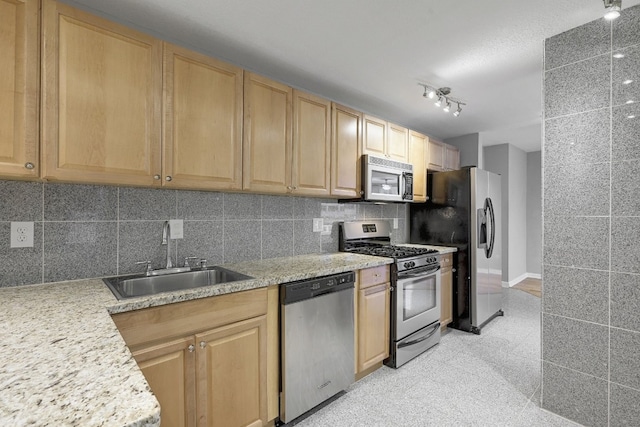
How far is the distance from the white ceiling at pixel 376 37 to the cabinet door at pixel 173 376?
5.92 feet

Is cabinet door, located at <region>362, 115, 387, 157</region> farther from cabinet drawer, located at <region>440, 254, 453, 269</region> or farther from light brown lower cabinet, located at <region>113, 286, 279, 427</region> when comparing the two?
light brown lower cabinet, located at <region>113, 286, 279, 427</region>

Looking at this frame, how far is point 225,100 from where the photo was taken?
1987mm

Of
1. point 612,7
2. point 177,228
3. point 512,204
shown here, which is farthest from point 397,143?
point 512,204

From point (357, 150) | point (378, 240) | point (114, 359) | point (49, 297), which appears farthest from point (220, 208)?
point (378, 240)

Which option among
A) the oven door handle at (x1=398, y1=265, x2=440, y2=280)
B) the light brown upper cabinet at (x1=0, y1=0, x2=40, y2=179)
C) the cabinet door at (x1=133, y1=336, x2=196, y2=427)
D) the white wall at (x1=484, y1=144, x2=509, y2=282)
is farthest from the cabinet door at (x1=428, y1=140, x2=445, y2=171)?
the light brown upper cabinet at (x1=0, y1=0, x2=40, y2=179)

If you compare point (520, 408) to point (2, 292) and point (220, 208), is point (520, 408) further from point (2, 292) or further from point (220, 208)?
point (2, 292)

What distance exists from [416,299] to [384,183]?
114cm

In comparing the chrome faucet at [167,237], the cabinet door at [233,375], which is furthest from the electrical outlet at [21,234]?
the cabinet door at [233,375]

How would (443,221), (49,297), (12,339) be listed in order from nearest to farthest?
(12,339)
(49,297)
(443,221)

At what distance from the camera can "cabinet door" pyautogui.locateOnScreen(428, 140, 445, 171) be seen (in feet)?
12.8

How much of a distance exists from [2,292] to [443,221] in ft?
12.2

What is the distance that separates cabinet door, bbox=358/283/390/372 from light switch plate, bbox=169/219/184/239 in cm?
137

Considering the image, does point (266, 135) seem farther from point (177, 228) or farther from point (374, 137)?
point (374, 137)

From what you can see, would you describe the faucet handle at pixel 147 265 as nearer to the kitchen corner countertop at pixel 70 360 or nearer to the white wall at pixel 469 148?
the kitchen corner countertop at pixel 70 360
